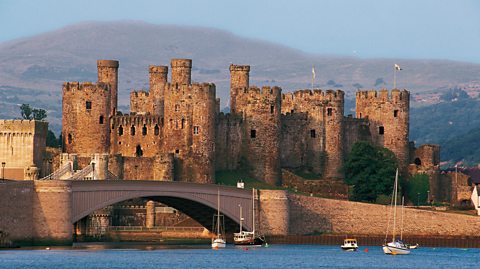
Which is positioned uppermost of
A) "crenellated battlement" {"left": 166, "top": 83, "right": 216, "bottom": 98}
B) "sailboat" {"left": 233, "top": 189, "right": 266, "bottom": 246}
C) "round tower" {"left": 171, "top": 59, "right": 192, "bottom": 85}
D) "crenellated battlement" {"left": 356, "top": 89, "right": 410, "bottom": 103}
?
"round tower" {"left": 171, "top": 59, "right": 192, "bottom": 85}

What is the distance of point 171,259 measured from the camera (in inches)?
4331

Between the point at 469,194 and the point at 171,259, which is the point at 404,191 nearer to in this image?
the point at 469,194

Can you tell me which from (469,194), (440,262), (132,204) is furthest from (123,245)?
(469,194)

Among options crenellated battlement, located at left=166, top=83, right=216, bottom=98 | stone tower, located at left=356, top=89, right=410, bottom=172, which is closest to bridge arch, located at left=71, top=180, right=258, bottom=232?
crenellated battlement, located at left=166, top=83, right=216, bottom=98

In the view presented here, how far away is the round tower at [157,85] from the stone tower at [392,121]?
1738 centimetres

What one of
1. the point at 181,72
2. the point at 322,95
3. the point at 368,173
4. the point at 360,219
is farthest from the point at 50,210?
the point at 322,95

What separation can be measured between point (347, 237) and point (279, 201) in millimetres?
6003

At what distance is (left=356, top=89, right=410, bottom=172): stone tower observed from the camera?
5896 inches

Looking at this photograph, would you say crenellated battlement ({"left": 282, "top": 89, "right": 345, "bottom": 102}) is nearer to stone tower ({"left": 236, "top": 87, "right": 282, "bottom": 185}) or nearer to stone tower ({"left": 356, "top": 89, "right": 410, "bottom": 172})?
stone tower ({"left": 356, "top": 89, "right": 410, "bottom": 172})

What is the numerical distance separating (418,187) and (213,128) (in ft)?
62.9

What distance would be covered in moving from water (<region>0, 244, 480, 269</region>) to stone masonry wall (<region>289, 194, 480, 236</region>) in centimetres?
401

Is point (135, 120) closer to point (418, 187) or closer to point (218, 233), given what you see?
point (218, 233)

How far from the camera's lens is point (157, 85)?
483 feet

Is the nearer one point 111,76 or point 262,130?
point 262,130
